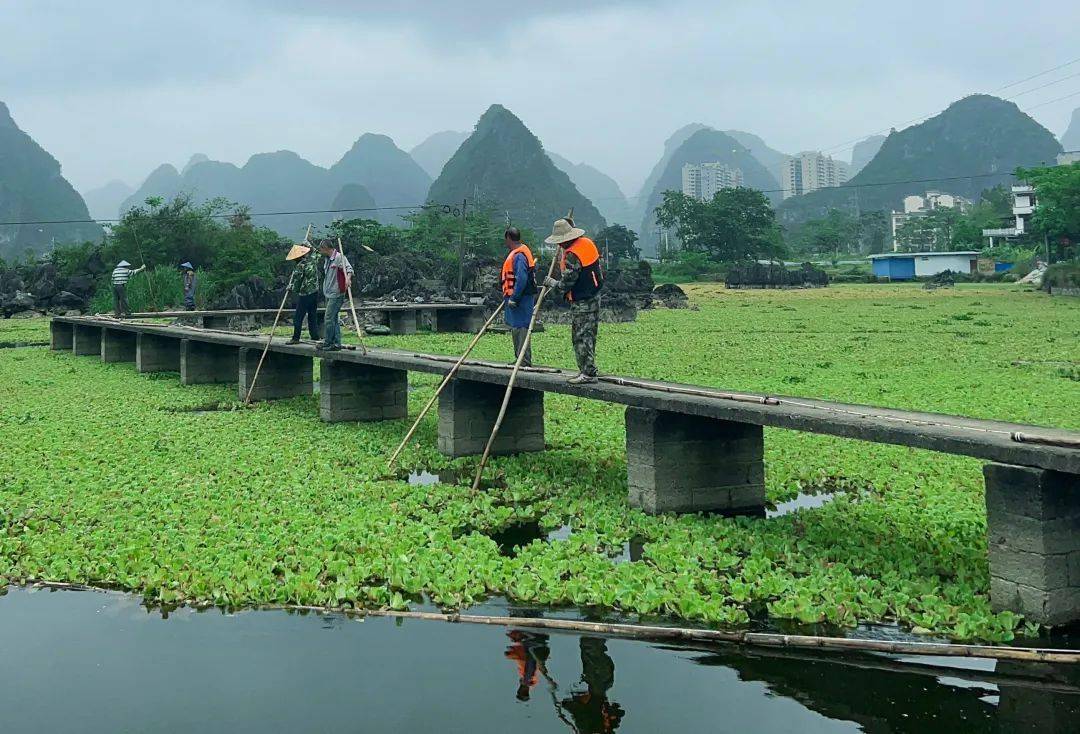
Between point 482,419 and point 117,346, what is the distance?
1594cm

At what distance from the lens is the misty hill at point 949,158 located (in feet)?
580

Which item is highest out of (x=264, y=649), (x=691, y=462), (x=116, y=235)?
(x=116, y=235)

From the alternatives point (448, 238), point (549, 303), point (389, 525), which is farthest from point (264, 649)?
point (448, 238)

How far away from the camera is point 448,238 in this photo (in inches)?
2854

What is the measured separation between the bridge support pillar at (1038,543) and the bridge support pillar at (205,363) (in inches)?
606

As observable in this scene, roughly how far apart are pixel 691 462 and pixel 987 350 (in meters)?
14.1

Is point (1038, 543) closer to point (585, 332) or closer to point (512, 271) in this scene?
point (585, 332)

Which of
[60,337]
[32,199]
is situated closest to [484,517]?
[60,337]

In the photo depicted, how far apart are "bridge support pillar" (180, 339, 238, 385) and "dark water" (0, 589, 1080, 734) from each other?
1298 cm

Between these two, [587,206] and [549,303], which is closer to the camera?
[549,303]

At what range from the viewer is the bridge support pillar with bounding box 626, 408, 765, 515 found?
26.1ft

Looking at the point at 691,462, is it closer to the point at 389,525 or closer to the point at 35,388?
the point at 389,525

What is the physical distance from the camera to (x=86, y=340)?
2603 centimetres

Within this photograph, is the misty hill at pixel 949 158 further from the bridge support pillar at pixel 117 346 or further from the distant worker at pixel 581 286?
the distant worker at pixel 581 286
